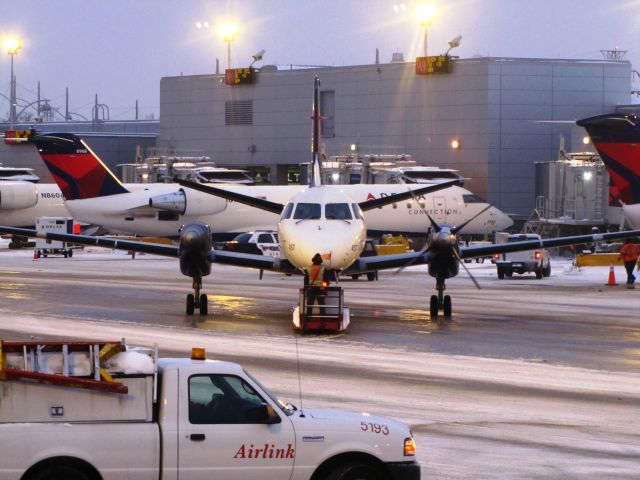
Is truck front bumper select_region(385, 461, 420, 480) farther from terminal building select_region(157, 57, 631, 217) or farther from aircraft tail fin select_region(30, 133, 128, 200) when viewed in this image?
terminal building select_region(157, 57, 631, 217)

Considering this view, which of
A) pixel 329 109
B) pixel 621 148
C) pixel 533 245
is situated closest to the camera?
pixel 533 245

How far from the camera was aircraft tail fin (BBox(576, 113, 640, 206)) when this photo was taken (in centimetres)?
3784

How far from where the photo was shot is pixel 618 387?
1736 cm

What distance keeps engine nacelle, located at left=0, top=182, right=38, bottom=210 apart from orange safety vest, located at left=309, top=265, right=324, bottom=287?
37.8 m

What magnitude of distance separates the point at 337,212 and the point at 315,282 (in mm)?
1875

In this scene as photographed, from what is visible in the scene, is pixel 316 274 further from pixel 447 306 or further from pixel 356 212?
pixel 447 306

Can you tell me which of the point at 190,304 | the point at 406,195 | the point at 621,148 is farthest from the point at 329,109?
the point at 190,304

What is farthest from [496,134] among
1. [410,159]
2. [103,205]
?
[103,205]

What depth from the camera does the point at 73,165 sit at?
175 feet

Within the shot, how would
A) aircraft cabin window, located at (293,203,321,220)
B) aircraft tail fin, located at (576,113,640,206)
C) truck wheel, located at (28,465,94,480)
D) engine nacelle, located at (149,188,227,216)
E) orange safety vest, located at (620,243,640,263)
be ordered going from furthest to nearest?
engine nacelle, located at (149,188,227,216) → aircraft tail fin, located at (576,113,640,206) → orange safety vest, located at (620,243,640,263) → aircraft cabin window, located at (293,203,321,220) → truck wheel, located at (28,465,94,480)

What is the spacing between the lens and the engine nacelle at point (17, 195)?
5953 cm

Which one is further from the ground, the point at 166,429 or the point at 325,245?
the point at 325,245

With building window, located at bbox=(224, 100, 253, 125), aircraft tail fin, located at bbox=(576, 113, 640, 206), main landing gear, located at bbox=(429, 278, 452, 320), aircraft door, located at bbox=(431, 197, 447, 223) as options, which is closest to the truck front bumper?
main landing gear, located at bbox=(429, 278, 452, 320)

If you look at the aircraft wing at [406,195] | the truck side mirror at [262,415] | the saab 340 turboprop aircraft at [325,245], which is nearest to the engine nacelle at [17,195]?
the saab 340 turboprop aircraft at [325,245]
